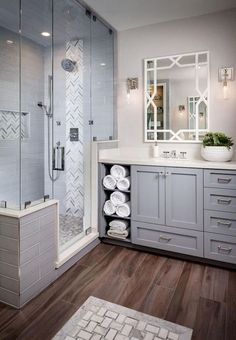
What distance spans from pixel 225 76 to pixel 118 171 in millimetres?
1488

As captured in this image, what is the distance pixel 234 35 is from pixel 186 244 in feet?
7.11

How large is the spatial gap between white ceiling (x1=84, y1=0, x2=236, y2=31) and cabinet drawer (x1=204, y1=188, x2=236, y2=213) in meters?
1.84

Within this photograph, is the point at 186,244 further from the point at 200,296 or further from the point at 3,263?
the point at 3,263

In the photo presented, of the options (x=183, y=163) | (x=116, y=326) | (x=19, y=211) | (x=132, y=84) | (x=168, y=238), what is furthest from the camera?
(x=132, y=84)

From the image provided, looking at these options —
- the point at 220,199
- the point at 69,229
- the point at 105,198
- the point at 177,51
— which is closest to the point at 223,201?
the point at 220,199

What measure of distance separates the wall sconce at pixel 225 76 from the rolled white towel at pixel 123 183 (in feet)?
4.44

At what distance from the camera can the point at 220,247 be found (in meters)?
2.27

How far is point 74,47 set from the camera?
9.34 feet

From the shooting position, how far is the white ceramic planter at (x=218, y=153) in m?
2.43

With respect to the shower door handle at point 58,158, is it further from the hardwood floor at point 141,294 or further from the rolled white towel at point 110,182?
the hardwood floor at point 141,294

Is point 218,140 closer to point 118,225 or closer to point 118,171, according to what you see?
point 118,171

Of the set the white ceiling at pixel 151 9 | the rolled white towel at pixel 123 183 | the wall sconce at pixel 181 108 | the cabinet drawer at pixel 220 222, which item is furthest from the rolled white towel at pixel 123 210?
the white ceiling at pixel 151 9

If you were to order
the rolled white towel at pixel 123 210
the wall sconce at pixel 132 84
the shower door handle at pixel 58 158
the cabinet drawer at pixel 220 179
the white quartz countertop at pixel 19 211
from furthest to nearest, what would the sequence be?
the wall sconce at pixel 132 84 < the shower door handle at pixel 58 158 < the rolled white towel at pixel 123 210 < the cabinet drawer at pixel 220 179 < the white quartz countertop at pixel 19 211

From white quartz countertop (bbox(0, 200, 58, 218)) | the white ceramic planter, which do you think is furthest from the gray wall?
white quartz countertop (bbox(0, 200, 58, 218))
